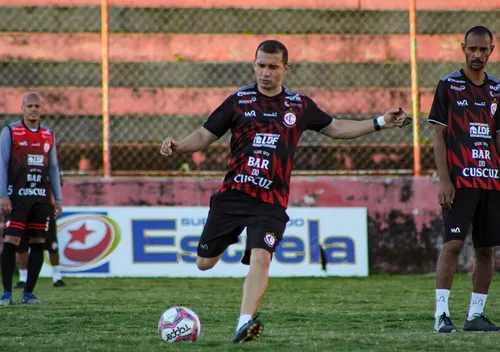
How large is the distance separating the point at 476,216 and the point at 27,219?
16.8 ft

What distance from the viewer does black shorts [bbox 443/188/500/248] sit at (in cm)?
729

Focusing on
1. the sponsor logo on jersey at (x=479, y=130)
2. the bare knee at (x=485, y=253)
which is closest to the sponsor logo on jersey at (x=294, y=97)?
the sponsor logo on jersey at (x=479, y=130)

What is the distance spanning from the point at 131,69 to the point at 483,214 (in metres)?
9.40

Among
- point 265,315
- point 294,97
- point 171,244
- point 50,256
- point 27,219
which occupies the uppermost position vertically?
point 294,97

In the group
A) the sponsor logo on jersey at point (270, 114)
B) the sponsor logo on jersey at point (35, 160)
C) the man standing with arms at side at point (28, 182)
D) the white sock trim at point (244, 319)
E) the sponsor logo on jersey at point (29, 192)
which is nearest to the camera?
the white sock trim at point (244, 319)

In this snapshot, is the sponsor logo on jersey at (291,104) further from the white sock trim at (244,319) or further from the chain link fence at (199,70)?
the chain link fence at (199,70)

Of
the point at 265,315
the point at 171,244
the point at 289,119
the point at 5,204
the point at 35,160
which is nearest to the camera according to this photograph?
the point at 289,119

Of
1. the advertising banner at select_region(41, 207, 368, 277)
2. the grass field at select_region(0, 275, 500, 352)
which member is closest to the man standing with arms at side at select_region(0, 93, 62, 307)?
the grass field at select_region(0, 275, 500, 352)

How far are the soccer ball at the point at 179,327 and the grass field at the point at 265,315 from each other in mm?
69

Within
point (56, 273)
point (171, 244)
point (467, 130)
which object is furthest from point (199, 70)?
point (467, 130)

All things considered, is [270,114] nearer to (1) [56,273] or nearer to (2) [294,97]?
(2) [294,97]

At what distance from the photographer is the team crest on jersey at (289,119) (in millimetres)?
7004

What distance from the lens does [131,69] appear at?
1592 cm

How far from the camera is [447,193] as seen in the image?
7281 mm
